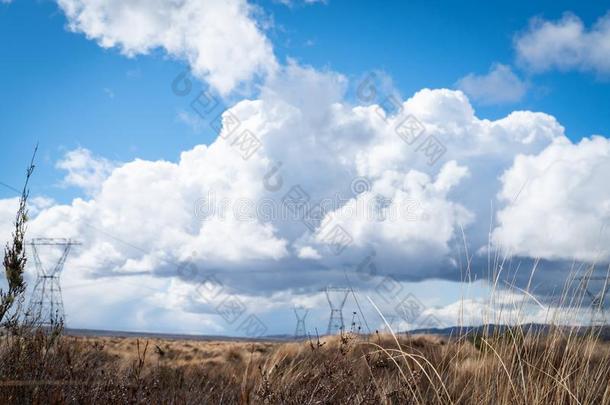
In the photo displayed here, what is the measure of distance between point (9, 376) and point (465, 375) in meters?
6.09

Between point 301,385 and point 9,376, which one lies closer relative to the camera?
point 9,376

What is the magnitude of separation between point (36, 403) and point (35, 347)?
2.68m

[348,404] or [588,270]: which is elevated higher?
[588,270]

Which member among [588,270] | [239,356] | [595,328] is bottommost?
[239,356]

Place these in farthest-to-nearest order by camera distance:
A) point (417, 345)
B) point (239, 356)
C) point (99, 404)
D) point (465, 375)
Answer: point (239, 356) → point (417, 345) → point (465, 375) → point (99, 404)

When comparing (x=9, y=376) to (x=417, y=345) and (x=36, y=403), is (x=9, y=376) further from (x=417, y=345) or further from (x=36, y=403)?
(x=417, y=345)

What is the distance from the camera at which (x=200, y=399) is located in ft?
22.1

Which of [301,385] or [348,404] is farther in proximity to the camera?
[301,385]

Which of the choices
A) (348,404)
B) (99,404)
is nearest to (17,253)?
(99,404)

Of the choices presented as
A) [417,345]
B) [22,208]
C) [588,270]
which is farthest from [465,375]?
[417,345]

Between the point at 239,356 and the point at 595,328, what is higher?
the point at 595,328

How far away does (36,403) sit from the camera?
4.34m

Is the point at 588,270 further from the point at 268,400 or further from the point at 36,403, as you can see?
the point at 36,403

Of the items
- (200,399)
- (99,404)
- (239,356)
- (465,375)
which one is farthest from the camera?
(239,356)
